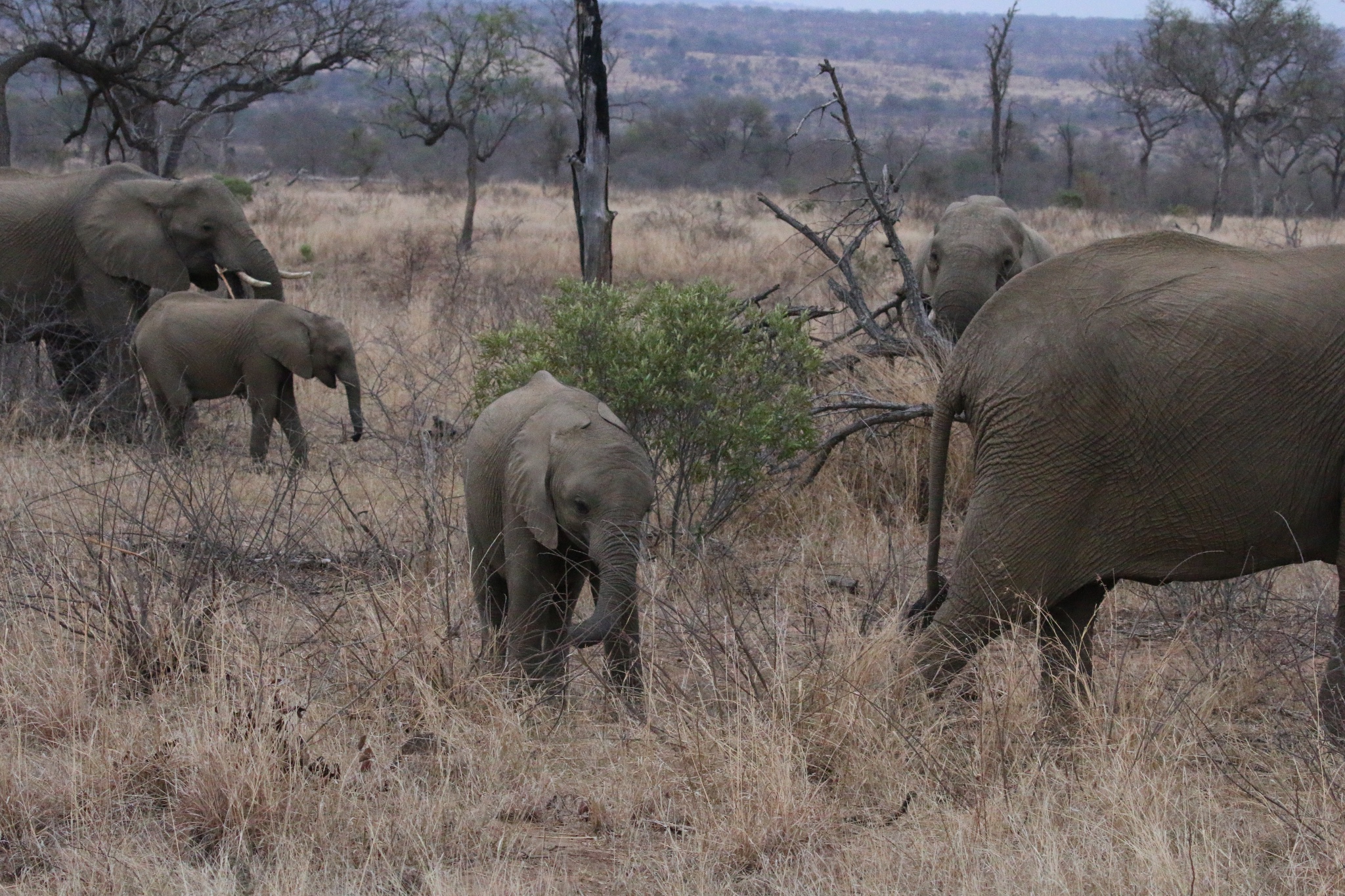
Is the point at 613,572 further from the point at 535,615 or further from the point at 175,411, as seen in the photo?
the point at 175,411

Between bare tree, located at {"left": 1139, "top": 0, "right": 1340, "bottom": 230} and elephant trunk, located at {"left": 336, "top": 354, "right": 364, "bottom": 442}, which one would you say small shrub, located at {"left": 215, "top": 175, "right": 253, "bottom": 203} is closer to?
elephant trunk, located at {"left": 336, "top": 354, "right": 364, "bottom": 442}

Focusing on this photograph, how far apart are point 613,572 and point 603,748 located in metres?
0.53

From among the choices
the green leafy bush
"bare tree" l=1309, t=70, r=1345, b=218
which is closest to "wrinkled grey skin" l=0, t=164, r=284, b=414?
the green leafy bush

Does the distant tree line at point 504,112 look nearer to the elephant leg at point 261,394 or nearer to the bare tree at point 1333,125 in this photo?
the bare tree at point 1333,125

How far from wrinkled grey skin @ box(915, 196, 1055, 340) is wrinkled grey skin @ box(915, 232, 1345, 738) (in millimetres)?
3676

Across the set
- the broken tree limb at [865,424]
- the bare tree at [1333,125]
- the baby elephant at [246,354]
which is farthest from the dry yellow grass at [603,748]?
the bare tree at [1333,125]

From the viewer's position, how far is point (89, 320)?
1020 cm

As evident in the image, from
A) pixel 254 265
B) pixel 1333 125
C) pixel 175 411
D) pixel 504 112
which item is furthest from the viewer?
pixel 504 112

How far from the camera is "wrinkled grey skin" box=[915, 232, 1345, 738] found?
4074mm

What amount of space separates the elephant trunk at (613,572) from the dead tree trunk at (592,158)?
5.72 meters

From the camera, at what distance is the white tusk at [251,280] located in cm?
984

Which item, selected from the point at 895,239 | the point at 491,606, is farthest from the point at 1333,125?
the point at 491,606

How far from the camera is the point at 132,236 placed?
387 inches

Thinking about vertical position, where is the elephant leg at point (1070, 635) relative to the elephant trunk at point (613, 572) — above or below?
below
